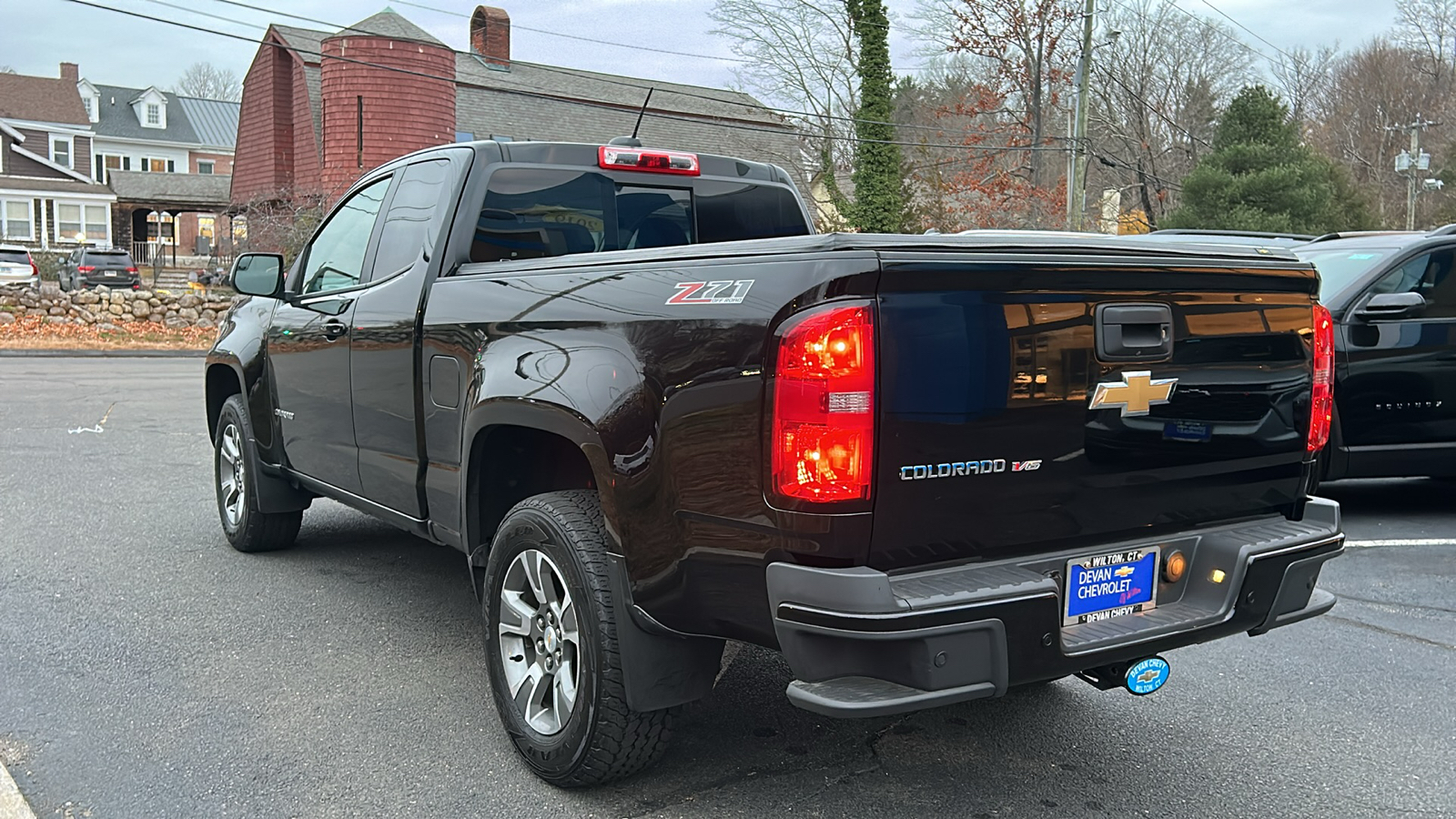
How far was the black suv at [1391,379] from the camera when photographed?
703cm

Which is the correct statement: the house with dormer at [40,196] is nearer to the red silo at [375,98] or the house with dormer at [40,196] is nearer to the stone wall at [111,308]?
the red silo at [375,98]

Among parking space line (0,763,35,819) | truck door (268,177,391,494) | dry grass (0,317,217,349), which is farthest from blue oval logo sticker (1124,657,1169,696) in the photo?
dry grass (0,317,217,349)

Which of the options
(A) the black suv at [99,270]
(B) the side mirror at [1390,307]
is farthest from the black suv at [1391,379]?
(A) the black suv at [99,270]

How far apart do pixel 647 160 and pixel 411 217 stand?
3.20 ft

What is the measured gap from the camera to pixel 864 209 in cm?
3341

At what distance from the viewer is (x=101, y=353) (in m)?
20.7

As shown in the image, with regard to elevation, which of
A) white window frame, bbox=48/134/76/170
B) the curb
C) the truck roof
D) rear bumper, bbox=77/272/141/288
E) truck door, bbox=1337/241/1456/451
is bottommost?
the curb

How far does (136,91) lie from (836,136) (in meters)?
52.4

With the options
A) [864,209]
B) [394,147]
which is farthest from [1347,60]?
[394,147]

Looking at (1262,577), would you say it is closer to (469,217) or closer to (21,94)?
(469,217)

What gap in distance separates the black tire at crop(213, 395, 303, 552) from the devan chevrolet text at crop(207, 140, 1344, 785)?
217 centimetres

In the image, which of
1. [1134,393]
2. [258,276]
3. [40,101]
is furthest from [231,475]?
[40,101]

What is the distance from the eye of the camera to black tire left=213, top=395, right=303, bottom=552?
606 cm

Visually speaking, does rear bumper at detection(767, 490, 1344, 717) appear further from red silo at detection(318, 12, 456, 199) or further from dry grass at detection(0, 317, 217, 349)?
red silo at detection(318, 12, 456, 199)
